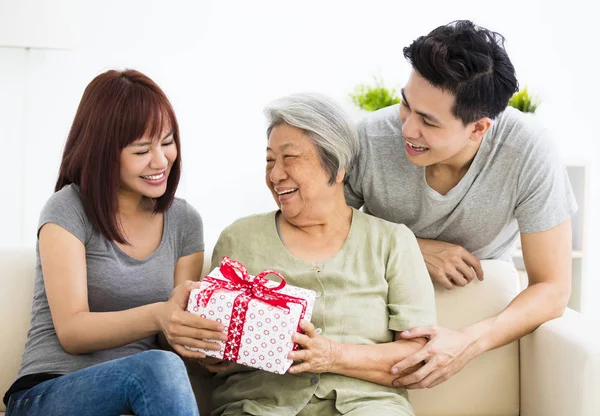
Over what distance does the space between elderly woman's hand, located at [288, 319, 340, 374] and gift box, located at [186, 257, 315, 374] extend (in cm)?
2

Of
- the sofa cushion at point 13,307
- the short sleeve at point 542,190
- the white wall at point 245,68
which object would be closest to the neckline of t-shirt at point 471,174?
the short sleeve at point 542,190

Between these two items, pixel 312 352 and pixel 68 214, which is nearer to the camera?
pixel 312 352

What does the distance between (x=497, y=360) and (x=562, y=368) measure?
248 millimetres

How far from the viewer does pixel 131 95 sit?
181cm

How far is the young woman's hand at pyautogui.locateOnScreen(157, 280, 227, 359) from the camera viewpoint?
5.28ft

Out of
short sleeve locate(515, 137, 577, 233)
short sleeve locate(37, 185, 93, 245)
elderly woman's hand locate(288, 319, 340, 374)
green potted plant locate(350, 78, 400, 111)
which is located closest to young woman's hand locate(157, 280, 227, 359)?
elderly woman's hand locate(288, 319, 340, 374)

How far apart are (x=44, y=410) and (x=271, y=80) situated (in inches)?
106

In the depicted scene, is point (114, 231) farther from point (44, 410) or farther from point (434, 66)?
point (434, 66)

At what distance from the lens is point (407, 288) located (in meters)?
1.86

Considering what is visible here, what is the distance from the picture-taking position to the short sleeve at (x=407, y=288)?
1.83m

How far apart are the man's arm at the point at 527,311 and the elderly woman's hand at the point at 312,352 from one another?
0.80 ft

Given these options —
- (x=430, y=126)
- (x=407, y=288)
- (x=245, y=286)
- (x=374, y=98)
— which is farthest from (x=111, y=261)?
(x=374, y=98)

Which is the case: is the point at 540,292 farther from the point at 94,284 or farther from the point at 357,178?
the point at 94,284

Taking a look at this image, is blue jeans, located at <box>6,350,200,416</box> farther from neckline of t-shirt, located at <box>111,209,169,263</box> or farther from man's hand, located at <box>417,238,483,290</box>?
man's hand, located at <box>417,238,483,290</box>
